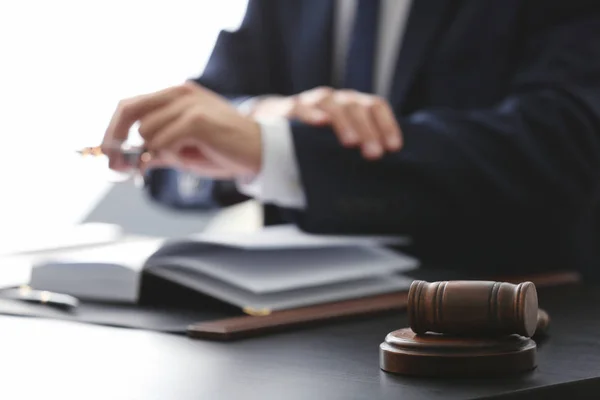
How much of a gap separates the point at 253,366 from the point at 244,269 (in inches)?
12.8

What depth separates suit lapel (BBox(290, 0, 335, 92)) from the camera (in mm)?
1562

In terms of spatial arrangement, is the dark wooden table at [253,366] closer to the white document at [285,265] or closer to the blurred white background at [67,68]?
the white document at [285,265]

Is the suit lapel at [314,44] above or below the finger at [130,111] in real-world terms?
above

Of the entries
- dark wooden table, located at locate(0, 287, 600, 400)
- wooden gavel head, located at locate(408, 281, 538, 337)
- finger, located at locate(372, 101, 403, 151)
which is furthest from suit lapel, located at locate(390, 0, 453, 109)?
wooden gavel head, located at locate(408, 281, 538, 337)

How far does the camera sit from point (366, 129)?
1.20m

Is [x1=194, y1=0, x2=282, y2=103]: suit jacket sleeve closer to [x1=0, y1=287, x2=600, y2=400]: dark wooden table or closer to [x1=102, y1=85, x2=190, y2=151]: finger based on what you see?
[x1=102, y1=85, x2=190, y2=151]: finger

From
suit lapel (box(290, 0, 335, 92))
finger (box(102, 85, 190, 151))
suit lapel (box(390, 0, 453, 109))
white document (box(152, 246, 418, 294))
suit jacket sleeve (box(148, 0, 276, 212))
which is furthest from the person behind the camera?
suit jacket sleeve (box(148, 0, 276, 212))

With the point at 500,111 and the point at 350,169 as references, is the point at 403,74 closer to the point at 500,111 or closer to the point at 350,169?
the point at 500,111

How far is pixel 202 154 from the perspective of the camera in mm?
1224

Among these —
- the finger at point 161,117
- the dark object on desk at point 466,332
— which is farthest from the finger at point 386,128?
the dark object on desk at point 466,332

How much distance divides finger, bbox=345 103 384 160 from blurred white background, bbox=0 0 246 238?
740mm

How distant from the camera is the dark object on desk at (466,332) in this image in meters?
0.59

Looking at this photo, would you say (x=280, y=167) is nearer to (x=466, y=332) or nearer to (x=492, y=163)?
(x=492, y=163)

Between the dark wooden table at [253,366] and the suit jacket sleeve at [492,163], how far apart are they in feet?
1.13
